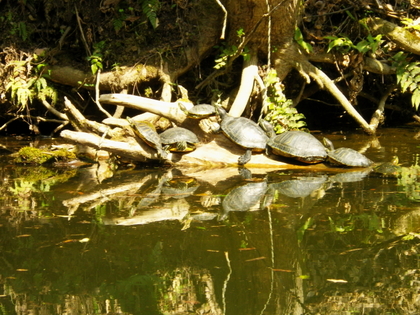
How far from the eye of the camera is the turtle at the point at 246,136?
7395 mm

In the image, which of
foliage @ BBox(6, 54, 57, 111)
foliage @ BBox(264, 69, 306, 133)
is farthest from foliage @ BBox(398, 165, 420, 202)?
foliage @ BBox(6, 54, 57, 111)

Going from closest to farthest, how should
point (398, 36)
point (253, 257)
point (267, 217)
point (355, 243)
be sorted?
point (253, 257) < point (355, 243) < point (267, 217) < point (398, 36)

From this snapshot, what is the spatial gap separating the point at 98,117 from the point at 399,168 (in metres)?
6.49

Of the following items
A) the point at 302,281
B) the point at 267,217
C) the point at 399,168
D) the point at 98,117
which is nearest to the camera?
the point at 302,281

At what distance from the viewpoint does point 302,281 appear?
3.48 m

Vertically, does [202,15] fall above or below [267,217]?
above

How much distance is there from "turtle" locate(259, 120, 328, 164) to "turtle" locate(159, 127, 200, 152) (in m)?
1.22

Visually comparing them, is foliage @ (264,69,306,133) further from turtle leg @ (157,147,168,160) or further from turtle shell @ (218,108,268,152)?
turtle leg @ (157,147,168,160)

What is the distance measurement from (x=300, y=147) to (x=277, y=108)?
216 cm

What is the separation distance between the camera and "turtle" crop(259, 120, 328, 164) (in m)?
7.05

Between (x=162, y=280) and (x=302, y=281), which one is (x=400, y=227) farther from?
(x=162, y=280)

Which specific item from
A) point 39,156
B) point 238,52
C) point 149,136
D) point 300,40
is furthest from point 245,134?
point 39,156

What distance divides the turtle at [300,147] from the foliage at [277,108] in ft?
5.50

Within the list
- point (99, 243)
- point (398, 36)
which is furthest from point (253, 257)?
point (398, 36)
